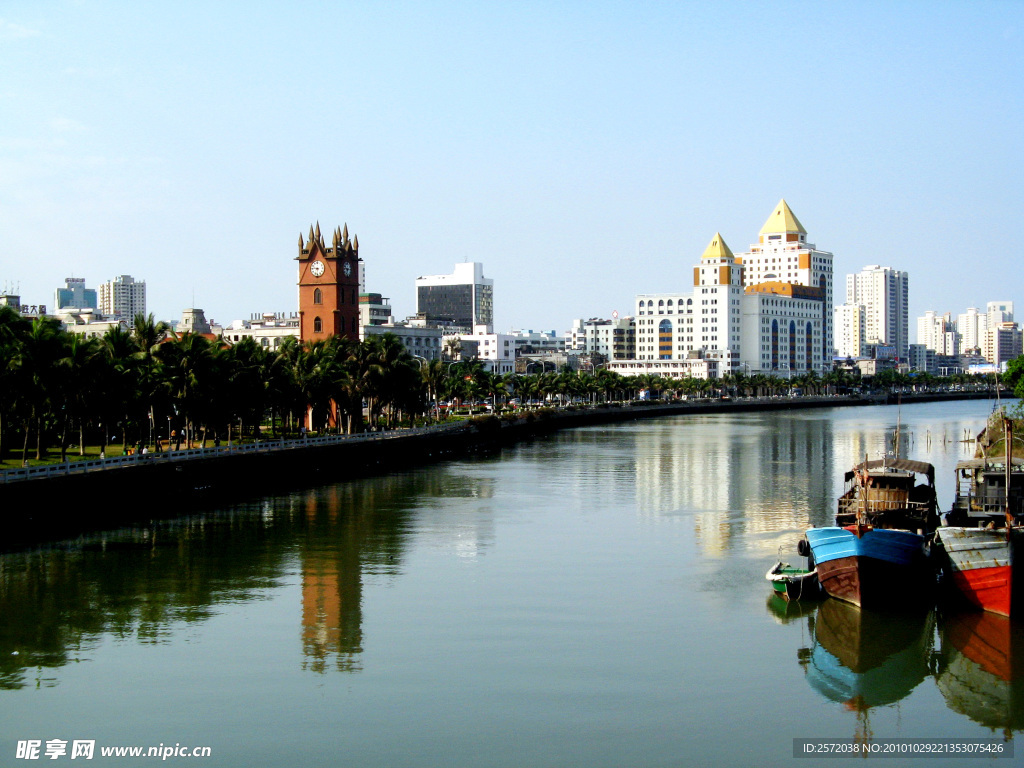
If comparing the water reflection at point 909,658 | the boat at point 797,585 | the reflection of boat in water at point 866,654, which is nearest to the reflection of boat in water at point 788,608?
the water reflection at point 909,658

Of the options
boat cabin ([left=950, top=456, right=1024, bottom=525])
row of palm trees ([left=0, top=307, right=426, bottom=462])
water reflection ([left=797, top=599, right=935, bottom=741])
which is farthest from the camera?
row of palm trees ([left=0, top=307, right=426, bottom=462])

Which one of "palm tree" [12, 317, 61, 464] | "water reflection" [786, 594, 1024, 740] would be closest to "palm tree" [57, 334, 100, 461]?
"palm tree" [12, 317, 61, 464]

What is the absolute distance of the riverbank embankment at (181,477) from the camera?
5525 cm

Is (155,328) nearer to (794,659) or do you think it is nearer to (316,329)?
(316,329)

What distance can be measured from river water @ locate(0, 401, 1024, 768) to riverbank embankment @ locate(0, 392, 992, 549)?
4627 mm

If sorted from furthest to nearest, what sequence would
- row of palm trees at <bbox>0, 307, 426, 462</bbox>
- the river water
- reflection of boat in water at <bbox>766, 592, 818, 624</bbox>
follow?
1. row of palm trees at <bbox>0, 307, 426, 462</bbox>
2. reflection of boat in water at <bbox>766, 592, 818, 624</bbox>
3. the river water

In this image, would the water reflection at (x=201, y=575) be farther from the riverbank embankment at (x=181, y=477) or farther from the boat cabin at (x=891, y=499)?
the boat cabin at (x=891, y=499)

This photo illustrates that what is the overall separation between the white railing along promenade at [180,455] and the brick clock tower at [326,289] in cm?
2324

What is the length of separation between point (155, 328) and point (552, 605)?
183 ft

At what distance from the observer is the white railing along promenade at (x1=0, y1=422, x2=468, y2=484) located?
187ft

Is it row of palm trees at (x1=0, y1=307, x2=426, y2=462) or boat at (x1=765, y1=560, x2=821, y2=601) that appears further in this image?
row of palm trees at (x1=0, y1=307, x2=426, y2=462)

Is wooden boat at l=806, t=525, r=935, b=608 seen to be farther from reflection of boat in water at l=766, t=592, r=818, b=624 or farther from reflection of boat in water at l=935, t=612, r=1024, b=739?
reflection of boat in water at l=935, t=612, r=1024, b=739

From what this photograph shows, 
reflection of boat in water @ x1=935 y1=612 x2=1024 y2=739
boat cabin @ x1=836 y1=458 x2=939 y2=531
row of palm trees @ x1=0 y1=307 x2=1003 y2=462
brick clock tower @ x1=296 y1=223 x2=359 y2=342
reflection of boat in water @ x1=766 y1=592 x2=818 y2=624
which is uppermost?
brick clock tower @ x1=296 y1=223 x2=359 y2=342

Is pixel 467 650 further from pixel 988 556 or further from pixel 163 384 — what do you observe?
pixel 163 384
